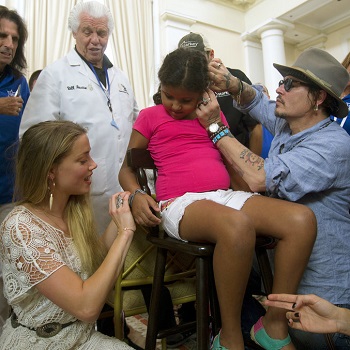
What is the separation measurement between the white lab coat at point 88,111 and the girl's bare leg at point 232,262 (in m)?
0.89

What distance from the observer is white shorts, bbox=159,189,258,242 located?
1.22 metres

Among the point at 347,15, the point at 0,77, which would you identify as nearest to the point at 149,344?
the point at 0,77

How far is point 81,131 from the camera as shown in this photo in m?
1.23

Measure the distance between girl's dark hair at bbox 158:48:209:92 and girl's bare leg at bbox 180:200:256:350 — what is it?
533mm

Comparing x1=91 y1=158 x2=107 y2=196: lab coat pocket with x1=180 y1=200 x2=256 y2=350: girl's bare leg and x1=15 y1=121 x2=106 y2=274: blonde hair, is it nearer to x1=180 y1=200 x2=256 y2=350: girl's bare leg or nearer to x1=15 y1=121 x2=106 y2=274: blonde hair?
x1=15 y1=121 x2=106 y2=274: blonde hair

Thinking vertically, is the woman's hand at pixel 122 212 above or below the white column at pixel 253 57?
below

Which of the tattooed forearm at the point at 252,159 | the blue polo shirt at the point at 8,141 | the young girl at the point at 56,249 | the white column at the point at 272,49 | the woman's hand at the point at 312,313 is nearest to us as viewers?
the woman's hand at the point at 312,313

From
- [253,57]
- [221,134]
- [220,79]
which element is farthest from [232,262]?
[253,57]

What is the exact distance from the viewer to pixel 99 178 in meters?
1.82

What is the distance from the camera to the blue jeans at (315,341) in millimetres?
1085

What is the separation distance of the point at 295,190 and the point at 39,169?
2.70ft

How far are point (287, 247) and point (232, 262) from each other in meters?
0.18

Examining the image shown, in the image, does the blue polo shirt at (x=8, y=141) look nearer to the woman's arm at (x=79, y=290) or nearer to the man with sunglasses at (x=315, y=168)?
the woman's arm at (x=79, y=290)

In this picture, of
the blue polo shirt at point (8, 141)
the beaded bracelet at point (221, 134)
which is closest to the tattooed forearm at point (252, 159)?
the beaded bracelet at point (221, 134)
